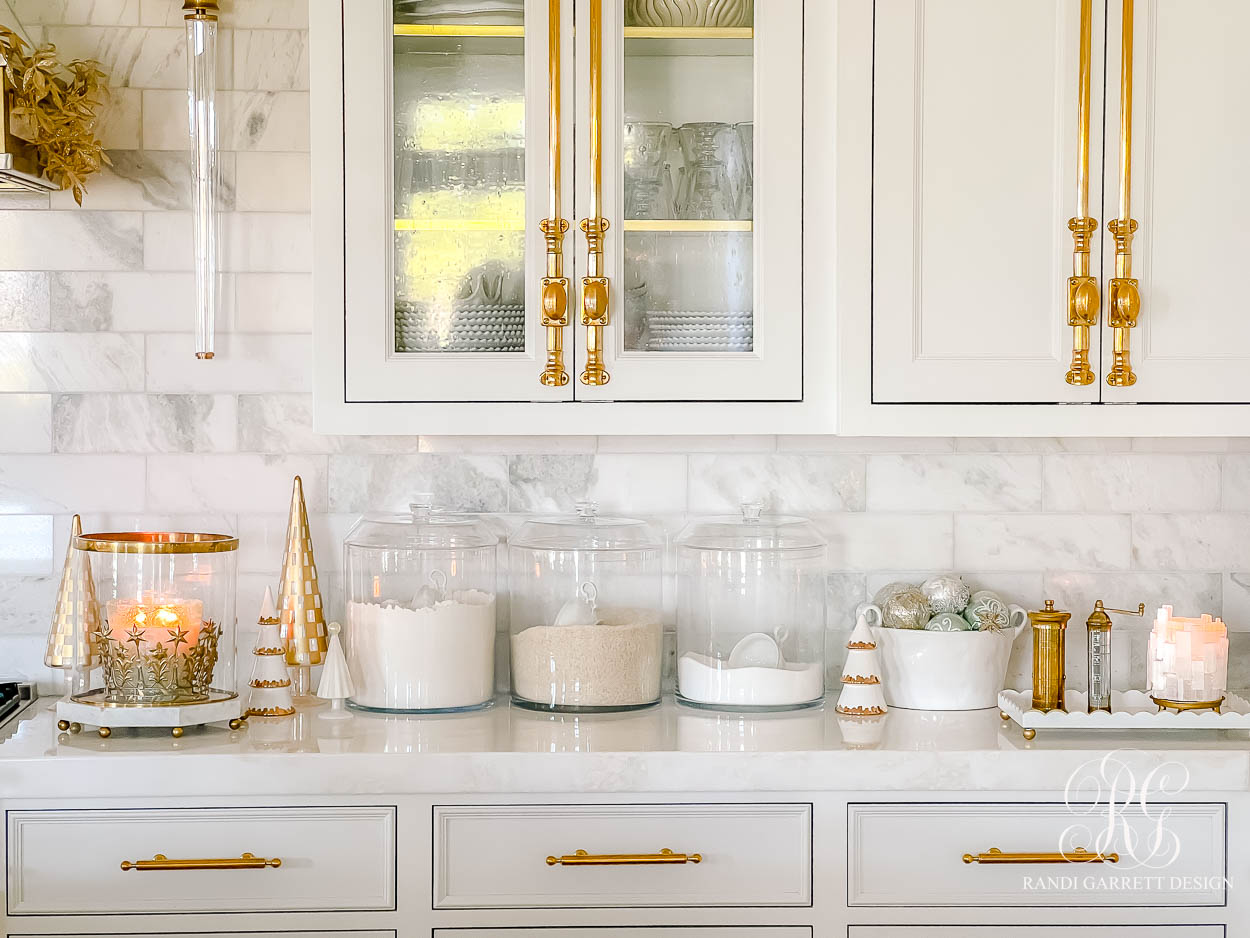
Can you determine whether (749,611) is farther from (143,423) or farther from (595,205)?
(143,423)

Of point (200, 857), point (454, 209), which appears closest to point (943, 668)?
point (454, 209)

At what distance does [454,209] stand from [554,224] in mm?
168

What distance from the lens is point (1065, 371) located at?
1.87 metres

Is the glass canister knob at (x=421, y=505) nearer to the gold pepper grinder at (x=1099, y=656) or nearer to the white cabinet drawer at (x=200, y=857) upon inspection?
the white cabinet drawer at (x=200, y=857)

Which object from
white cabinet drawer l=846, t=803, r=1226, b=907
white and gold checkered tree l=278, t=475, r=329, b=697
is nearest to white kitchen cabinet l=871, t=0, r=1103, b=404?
white cabinet drawer l=846, t=803, r=1226, b=907

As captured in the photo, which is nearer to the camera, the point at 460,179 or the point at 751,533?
the point at 460,179

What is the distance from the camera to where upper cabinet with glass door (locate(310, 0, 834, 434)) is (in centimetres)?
188

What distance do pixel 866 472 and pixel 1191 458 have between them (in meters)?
0.61

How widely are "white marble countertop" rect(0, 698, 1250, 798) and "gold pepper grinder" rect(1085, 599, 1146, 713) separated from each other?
122 millimetres

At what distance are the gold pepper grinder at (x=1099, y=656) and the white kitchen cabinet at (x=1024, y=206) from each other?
1.12 feet

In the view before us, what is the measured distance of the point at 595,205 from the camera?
1.88m

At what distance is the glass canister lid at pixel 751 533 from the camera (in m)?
2.09

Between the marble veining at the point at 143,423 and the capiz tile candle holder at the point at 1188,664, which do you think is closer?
the capiz tile candle holder at the point at 1188,664

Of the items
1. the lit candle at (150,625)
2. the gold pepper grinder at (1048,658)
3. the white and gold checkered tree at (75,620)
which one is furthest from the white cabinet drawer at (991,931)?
the white and gold checkered tree at (75,620)
